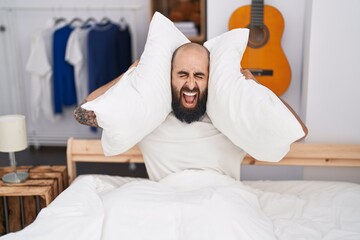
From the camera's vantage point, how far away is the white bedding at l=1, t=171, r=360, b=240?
1.19 meters

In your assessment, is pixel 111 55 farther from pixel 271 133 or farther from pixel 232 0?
pixel 271 133

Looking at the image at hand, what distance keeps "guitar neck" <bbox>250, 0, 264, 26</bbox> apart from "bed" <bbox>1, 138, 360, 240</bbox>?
684 millimetres

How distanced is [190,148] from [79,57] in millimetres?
1930

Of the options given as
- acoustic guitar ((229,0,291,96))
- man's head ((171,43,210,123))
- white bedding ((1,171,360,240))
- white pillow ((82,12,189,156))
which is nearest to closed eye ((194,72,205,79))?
man's head ((171,43,210,123))

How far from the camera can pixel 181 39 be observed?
162 centimetres

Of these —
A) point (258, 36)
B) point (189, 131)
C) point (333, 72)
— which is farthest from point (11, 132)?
point (333, 72)

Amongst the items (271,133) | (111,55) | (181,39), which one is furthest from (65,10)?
(271,133)

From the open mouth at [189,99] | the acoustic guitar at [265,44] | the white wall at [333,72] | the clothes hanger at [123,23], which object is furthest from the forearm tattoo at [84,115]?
the clothes hanger at [123,23]

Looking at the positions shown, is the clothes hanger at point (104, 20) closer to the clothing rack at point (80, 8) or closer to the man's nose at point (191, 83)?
the clothing rack at point (80, 8)

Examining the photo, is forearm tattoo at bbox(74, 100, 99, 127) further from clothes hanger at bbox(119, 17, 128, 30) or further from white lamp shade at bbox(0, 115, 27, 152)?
clothes hanger at bbox(119, 17, 128, 30)

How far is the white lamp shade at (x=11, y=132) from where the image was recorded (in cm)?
159

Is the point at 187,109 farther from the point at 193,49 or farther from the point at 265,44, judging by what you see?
the point at 265,44

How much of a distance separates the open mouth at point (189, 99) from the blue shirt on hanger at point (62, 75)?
78.4 inches

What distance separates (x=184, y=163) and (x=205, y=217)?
1.13 feet
